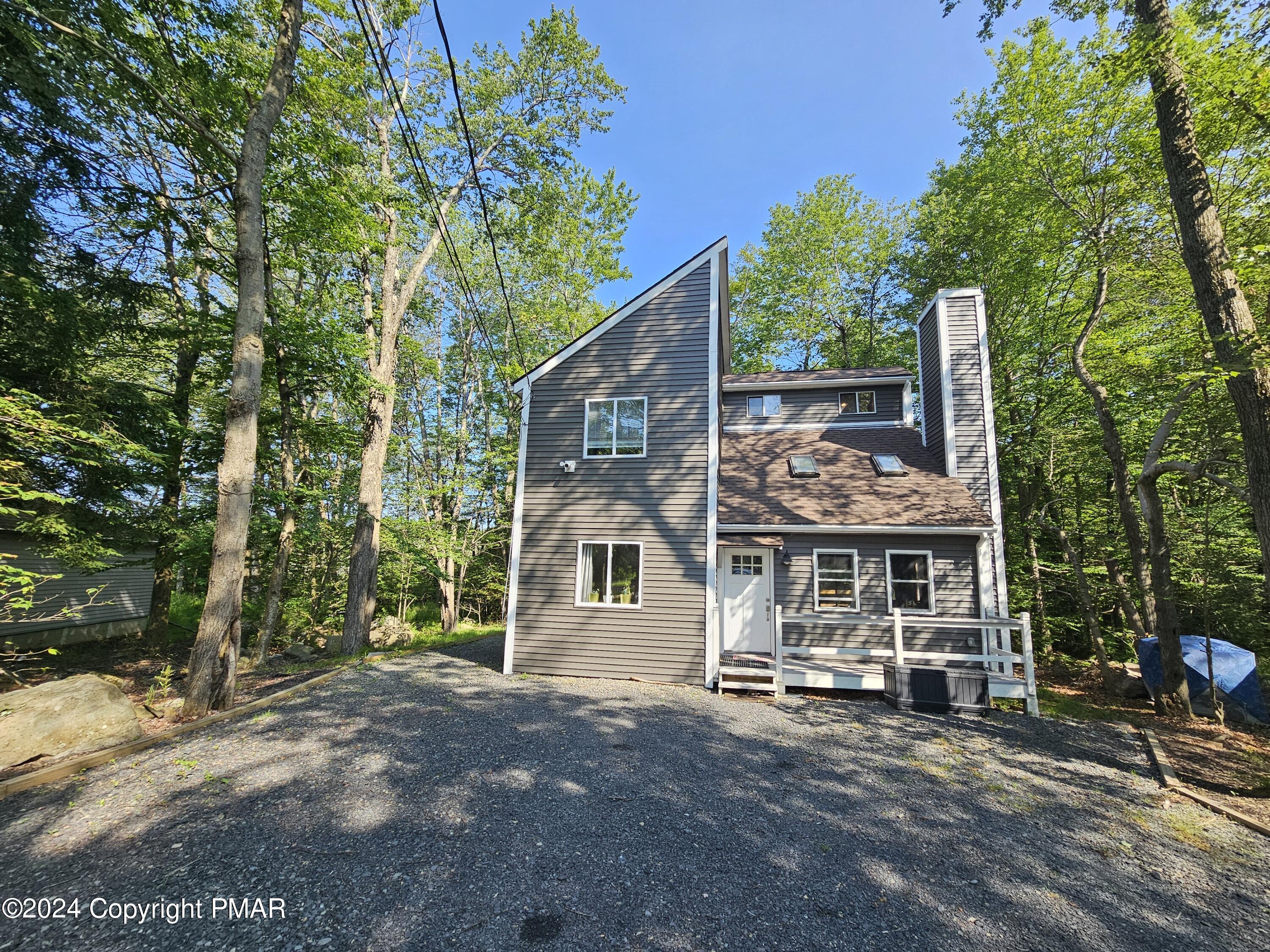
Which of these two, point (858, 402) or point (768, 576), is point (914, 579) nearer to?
point (768, 576)

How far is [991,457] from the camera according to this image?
10328 millimetres

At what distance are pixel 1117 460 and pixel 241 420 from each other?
1538 centimetres

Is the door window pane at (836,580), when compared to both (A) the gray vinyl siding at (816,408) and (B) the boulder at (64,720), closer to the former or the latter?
(A) the gray vinyl siding at (816,408)

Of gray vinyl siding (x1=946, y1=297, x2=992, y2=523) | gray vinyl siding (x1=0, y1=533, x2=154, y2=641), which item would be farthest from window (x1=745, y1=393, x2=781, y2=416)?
gray vinyl siding (x1=0, y1=533, x2=154, y2=641)

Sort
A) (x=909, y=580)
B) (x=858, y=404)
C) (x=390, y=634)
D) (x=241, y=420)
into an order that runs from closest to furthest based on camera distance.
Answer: (x=241, y=420) < (x=909, y=580) < (x=858, y=404) < (x=390, y=634)

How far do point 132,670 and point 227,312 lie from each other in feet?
25.5

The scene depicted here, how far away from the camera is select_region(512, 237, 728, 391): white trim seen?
9.46 metres

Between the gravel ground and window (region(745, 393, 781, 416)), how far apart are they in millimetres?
8642

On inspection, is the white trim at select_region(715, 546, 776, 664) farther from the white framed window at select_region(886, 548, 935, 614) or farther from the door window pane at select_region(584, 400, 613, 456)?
the door window pane at select_region(584, 400, 613, 456)

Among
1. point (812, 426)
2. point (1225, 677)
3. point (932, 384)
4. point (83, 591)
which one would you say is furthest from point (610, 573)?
point (83, 591)

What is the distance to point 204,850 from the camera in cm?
323

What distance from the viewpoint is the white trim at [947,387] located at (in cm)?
1050

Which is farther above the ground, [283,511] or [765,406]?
[765,406]

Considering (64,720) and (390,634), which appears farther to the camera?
(390,634)
